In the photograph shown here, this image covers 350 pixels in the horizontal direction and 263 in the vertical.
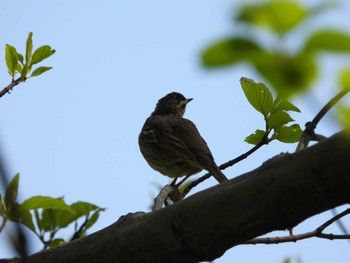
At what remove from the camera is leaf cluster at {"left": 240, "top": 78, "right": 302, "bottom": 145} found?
139 inches

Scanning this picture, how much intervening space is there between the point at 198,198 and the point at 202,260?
29 cm

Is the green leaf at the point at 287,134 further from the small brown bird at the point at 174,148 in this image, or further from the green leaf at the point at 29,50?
the small brown bird at the point at 174,148

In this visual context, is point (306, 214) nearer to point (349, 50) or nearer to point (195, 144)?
point (349, 50)

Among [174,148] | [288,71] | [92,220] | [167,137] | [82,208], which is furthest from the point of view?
[167,137]

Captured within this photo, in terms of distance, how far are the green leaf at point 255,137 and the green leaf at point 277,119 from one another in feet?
0.50

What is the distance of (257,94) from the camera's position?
11.7 ft

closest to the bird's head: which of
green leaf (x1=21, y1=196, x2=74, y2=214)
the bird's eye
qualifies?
the bird's eye

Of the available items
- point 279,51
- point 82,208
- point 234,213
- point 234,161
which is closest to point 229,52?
point 279,51

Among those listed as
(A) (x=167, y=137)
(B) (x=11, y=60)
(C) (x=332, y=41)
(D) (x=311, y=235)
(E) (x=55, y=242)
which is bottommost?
(D) (x=311, y=235)

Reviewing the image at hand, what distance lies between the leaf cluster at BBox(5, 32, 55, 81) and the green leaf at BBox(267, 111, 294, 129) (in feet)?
5.48

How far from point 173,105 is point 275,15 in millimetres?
10116

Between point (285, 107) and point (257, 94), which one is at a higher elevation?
point (257, 94)

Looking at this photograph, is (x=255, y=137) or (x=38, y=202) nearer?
(x=38, y=202)

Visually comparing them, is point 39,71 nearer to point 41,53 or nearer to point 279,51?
point 41,53
